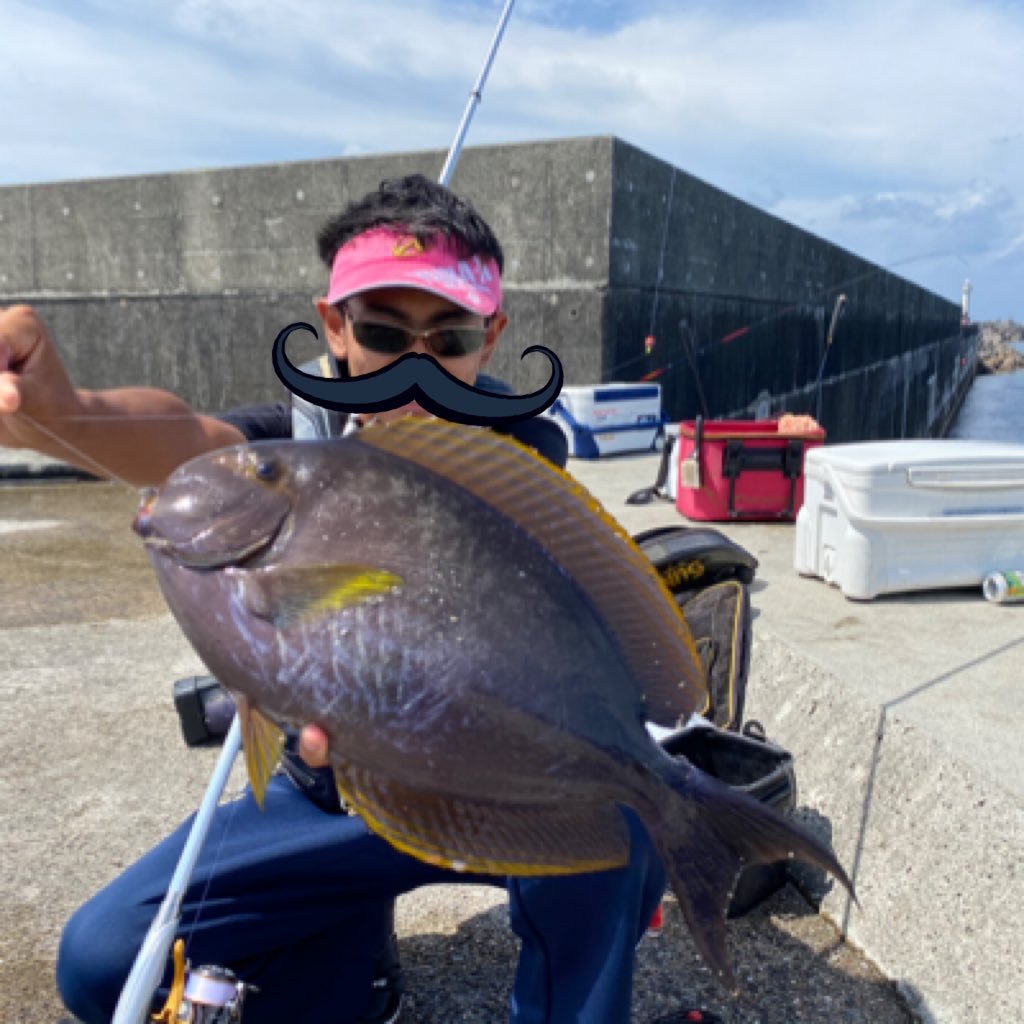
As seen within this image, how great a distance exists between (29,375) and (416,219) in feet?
2.72

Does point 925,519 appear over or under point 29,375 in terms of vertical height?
under

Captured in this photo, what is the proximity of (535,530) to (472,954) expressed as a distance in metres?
1.67

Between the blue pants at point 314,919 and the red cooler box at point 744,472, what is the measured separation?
3.85 meters

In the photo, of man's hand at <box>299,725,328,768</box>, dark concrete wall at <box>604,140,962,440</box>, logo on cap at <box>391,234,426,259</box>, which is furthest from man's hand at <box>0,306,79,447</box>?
dark concrete wall at <box>604,140,962,440</box>

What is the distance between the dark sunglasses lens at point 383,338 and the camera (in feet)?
5.34

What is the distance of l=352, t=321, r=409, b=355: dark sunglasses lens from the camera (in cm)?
163

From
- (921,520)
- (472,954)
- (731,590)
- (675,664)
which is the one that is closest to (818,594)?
(921,520)

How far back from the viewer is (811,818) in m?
2.77

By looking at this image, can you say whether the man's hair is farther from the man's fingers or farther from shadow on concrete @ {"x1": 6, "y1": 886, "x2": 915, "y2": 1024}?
shadow on concrete @ {"x1": 6, "y1": 886, "x2": 915, "y2": 1024}

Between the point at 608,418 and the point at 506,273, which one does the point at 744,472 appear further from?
the point at 506,273

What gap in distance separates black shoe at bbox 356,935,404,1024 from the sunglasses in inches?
57.8

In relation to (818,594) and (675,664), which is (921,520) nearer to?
(818,594)

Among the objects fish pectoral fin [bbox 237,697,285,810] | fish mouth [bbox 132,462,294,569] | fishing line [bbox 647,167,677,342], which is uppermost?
fishing line [bbox 647,167,677,342]
